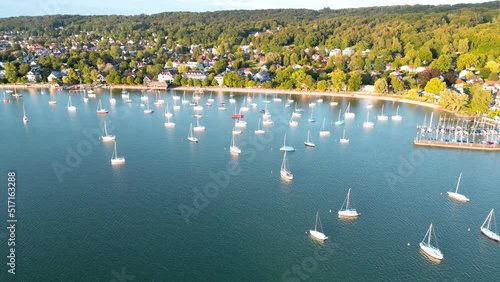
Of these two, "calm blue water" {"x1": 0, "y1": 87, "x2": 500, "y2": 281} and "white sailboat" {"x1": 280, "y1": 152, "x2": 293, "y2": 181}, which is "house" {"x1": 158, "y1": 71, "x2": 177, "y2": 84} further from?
"white sailboat" {"x1": 280, "y1": 152, "x2": 293, "y2": 181}

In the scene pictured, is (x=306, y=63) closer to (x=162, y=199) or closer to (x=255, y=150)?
(x=255, y=150)

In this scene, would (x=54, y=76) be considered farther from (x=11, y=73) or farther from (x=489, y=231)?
(x=489, y=231)

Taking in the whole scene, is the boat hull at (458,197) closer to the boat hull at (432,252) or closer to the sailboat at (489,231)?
the sailboat at (489,231)

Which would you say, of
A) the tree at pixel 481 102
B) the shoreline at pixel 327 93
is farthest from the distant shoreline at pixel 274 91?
the tree at pixel 481 102

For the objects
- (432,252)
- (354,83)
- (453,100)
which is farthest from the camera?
(354,83)

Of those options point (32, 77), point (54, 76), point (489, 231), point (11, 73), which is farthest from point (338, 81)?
point (11, 73)

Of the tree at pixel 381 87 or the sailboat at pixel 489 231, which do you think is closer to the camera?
the sailboat at pixel 489 231
